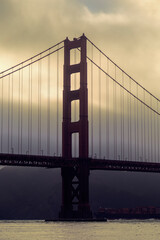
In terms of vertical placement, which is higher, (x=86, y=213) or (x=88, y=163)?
(x=88, y=163)

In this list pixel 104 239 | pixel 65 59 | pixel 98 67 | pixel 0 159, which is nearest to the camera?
pixel 104 239

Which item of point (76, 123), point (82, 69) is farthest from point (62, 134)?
point (82, 69)

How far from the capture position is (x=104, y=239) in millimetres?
80875

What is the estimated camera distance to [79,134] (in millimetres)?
123250

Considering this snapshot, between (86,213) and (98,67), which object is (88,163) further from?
(98,67)

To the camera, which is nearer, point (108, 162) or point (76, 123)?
point (76, 123)

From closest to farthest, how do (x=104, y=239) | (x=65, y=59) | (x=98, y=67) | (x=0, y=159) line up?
(x=104, y=239)
(x=0, y=159)
(x=65, y=59)
(x=98, y=67)

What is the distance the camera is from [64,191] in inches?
4973

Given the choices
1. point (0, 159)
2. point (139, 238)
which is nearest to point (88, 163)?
point (0, 159)

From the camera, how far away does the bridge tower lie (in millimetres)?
122875

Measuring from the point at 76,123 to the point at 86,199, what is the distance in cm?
1219

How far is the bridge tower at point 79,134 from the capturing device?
123 metres

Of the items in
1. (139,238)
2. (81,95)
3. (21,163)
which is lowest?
(139,238)

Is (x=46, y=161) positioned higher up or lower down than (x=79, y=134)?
lower down
